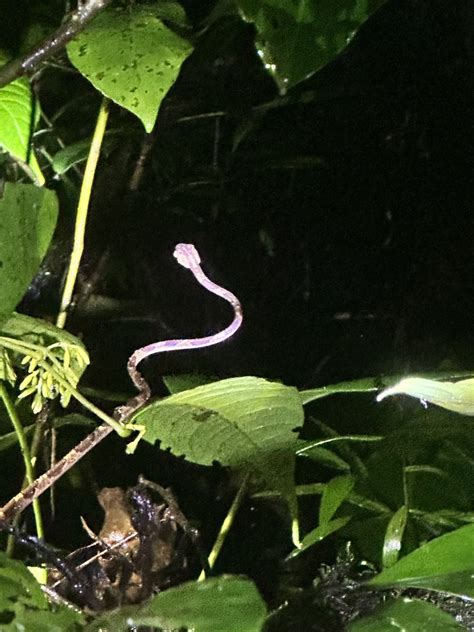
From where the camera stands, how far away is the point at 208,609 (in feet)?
1.08

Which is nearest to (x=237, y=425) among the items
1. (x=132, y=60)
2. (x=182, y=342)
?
(x=182, y=342)

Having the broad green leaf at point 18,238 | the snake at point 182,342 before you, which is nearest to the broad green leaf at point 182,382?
the snake at point 182,342

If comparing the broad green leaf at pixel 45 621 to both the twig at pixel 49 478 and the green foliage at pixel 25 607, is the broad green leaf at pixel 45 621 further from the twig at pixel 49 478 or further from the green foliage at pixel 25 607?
the twig at pixel 49 478

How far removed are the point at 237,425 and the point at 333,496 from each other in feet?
0.43

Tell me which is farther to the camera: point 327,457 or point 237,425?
point 327,457

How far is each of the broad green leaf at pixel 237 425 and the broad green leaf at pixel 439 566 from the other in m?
0.07

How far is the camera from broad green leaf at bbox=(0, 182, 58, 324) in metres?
0.38

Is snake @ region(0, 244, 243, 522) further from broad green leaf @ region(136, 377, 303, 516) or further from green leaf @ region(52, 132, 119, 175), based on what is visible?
green leaf @ region(52, 132, 119, 175)

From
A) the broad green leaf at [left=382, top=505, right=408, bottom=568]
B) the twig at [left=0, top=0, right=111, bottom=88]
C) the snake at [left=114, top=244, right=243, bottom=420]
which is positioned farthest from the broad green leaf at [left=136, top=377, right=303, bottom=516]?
the twig at [left=0, top=0, right=111, bottom=88]

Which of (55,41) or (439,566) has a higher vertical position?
(55,41)

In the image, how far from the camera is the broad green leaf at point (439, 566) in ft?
1.16

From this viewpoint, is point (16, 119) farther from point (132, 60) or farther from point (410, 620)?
point (410, 620)

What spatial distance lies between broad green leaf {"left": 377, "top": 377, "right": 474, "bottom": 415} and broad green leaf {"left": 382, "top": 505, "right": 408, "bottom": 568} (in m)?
0.15

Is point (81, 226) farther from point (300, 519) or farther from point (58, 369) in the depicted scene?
point (300, 519)
